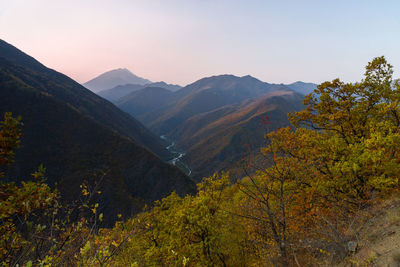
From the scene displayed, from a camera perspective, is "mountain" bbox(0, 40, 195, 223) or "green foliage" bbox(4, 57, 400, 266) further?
"mountain" bbox(0, 40, 195, 223)

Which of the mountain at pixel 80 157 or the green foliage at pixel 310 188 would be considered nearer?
the green foliage at pixel 310 188

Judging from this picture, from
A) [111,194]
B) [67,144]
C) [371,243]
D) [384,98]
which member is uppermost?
[384,98]

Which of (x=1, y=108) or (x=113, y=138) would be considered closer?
(x=1, y=108)

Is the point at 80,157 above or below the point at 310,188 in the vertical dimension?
below

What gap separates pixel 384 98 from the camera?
20500 millimetres

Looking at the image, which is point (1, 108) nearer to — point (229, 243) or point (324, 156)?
point (229, 243)

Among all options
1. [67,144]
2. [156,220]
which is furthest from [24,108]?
[156,220]

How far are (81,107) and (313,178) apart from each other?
197 metres

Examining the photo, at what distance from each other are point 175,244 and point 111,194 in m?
75.1

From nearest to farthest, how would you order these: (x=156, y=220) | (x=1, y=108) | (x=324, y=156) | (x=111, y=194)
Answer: (x=324, y=156)
(x=156, y=220)
(x=111, y=194)
(x=1, y=108)

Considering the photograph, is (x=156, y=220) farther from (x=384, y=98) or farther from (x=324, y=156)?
(x=384, y=98)

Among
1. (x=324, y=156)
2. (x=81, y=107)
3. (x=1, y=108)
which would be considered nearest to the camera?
(x=324, y=156)

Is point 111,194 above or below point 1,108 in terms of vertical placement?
below

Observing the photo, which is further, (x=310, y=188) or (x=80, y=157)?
(x=80, y=157)
